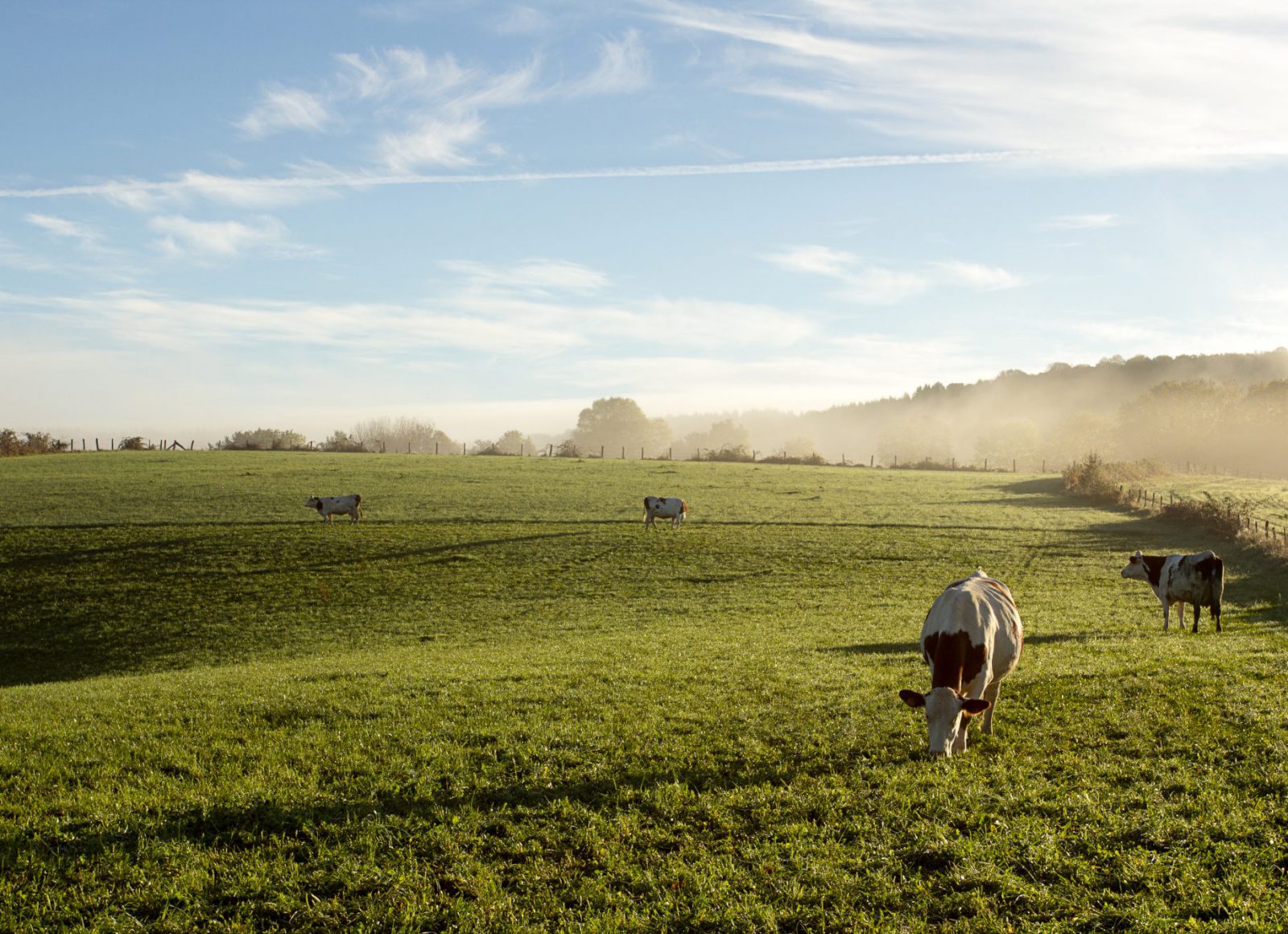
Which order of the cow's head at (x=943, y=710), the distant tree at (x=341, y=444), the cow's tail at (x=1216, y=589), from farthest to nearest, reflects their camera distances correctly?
the distant tree at (x=341, y=444) < the cow's tail at (x=1216, y=589) < the cow's head at (x=943, y=710)

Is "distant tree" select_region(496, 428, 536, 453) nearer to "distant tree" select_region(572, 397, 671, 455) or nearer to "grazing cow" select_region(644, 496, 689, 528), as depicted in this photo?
"distant tree" select_region(572, 397, 671, 455)

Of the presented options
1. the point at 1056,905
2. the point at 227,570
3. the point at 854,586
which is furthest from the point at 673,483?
the point at 1056,905

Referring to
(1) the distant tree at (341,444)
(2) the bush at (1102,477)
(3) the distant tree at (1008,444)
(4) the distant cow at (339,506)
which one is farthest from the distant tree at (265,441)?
(3) the distant tree at (1008,444)

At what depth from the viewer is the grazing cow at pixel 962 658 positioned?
1080 cm

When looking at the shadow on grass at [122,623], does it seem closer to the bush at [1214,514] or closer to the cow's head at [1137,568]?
the cow's head at [1137,568]

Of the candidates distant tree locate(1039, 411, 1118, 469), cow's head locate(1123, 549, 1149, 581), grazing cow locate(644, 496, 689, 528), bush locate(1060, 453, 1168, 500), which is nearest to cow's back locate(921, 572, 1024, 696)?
cow's head locate(1123, 549, 1149, 581)

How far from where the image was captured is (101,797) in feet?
34.9

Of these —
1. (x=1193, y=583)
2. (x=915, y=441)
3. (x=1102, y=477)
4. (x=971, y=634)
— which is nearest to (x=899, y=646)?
(x=1193, y=583)

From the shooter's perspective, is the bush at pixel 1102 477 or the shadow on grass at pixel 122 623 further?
the bush at pixel 1102 477

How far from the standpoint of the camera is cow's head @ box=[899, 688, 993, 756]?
10742mm

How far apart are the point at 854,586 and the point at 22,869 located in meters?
28.4

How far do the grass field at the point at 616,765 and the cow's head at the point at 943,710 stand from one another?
0.36m

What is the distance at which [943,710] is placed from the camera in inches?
425

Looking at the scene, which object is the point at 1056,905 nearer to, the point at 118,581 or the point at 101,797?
the point at 101,797
